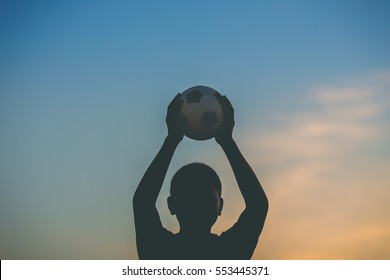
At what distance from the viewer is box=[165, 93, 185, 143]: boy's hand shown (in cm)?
426

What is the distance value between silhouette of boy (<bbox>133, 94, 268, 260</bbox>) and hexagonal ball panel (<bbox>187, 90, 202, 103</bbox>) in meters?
0.93

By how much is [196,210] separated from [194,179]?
0.27 metres

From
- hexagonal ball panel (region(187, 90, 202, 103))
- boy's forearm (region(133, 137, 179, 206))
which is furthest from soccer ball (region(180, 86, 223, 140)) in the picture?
boy's forearm (region(133, 137, 179, 206))

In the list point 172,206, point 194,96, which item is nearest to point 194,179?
point 172,206

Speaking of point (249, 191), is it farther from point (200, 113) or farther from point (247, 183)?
point (200, 113)

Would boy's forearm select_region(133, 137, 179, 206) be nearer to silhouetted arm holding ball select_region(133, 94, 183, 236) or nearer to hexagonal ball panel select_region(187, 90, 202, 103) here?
silhouetted arm holding ball select_region(133, 94, 183, 236)

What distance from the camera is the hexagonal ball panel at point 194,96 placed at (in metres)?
5.07

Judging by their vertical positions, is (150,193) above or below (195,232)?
above

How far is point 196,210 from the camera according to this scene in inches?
157

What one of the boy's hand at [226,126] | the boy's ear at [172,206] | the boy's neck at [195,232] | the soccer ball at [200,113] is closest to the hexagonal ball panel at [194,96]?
the soccer ball at [200,113]

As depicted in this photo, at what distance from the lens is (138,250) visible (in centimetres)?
414
